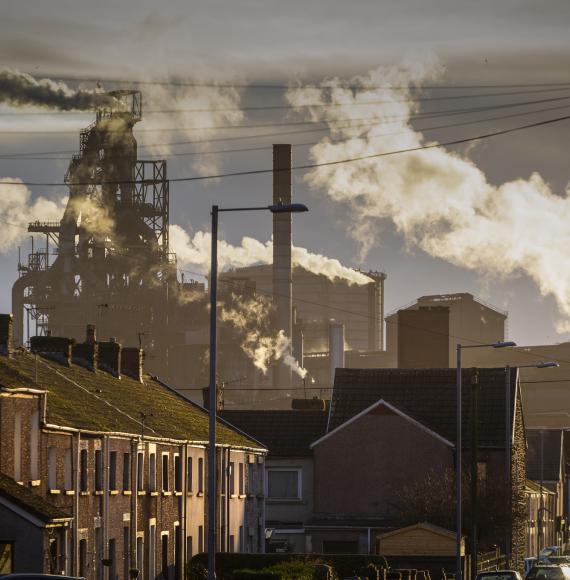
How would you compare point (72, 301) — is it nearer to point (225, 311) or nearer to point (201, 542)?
point (225, 311)

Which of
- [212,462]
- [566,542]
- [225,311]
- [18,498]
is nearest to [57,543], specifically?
[18,498]

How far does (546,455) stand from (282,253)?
51.2 meters

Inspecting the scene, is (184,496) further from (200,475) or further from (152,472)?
(200,475)

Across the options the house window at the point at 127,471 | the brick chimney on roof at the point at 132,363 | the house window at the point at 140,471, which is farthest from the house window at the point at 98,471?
the brick chimney on roof at the point at 132,363

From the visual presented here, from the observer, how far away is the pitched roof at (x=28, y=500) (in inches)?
1356

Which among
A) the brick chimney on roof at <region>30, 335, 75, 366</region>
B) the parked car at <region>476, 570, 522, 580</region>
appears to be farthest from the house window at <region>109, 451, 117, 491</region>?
the parked car at <region>476, 570, 522, 580</region>

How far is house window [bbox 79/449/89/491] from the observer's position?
4163 cm

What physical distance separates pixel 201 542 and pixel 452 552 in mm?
9930

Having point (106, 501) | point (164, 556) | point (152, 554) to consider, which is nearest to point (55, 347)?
point (164, 556)

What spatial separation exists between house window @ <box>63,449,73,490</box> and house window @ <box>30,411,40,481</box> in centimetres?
221

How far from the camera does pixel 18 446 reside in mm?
36875

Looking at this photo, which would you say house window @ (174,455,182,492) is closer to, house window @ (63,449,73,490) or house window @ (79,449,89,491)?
house window @ (79,449,89,491)

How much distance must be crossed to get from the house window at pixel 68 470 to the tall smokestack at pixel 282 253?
325 ft

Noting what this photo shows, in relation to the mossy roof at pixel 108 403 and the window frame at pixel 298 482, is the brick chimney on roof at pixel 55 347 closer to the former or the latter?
the mossy roof at pixel 108 403
